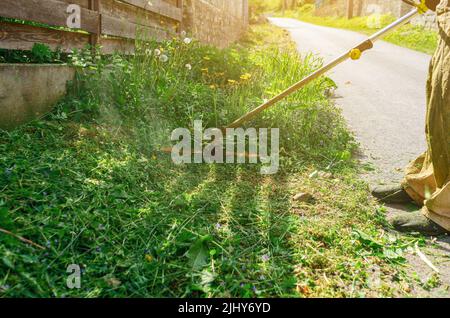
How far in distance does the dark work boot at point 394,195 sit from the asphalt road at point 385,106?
12.5 inches

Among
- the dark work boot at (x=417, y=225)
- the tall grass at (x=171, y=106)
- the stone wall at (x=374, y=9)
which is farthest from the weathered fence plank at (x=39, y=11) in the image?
the stone wall at (x=374, y=9)

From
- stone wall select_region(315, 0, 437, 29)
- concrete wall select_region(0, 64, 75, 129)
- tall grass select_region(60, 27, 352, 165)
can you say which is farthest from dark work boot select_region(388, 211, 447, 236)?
stone wall select_region(315, 0, 437, 29)

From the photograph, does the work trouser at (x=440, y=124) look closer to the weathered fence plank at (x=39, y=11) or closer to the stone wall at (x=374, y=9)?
the weathered fence plank at (x=39, y=11)

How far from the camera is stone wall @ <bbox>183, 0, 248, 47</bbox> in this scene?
714cm

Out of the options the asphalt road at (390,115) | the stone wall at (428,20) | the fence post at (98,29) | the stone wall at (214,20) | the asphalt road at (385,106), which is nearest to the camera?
the asphalt road at (390,115)

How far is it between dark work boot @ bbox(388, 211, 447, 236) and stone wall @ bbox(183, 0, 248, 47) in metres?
5.57

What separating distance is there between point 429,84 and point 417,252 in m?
1.02

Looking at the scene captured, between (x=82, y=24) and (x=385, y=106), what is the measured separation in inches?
161

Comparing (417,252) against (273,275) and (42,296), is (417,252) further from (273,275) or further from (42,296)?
(42,296)

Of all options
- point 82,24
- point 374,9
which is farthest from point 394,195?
point 374,9

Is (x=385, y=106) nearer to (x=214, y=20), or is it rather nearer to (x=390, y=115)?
(x=390, y=115)

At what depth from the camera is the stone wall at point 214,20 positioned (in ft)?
23.4

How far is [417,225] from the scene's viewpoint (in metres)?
2.35

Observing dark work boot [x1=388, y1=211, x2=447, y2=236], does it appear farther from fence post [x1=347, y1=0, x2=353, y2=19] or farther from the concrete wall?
fence post [x1=347, y1=0, x2=353, y2=19]
